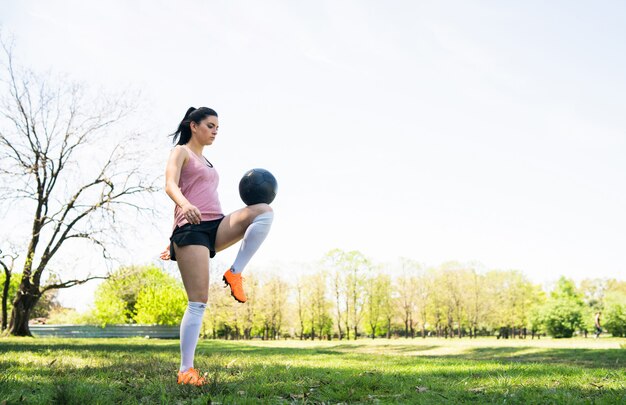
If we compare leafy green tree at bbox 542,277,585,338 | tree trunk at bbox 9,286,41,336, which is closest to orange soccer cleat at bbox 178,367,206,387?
tree trunk at bbox 9,286,41,336

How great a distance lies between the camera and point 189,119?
479 cm

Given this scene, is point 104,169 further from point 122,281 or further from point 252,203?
point 252,203

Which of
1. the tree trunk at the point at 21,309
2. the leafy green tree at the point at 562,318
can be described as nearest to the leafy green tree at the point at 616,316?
the leafy green tree at the point at 562,318

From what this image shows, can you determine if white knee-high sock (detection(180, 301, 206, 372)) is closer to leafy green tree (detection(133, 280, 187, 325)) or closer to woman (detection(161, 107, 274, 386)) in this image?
woman (detection(161, 107, 274, 386))

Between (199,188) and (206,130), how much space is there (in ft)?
2.01

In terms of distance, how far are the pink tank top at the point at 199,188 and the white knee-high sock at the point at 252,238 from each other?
0.44 m

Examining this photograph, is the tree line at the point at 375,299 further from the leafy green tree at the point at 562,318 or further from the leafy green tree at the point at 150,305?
the leafy green tree at the point at 562,318

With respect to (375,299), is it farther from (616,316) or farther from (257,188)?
(257,188)

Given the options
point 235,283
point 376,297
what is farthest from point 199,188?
point 376,297

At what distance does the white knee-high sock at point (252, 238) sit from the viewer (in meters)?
4.19

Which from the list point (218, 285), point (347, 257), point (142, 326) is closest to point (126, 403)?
point (142, 326)

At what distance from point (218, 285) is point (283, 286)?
15644mm

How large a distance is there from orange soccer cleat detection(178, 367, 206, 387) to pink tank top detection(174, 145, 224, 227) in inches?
51.9

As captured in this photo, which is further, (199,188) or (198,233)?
(199,188)
